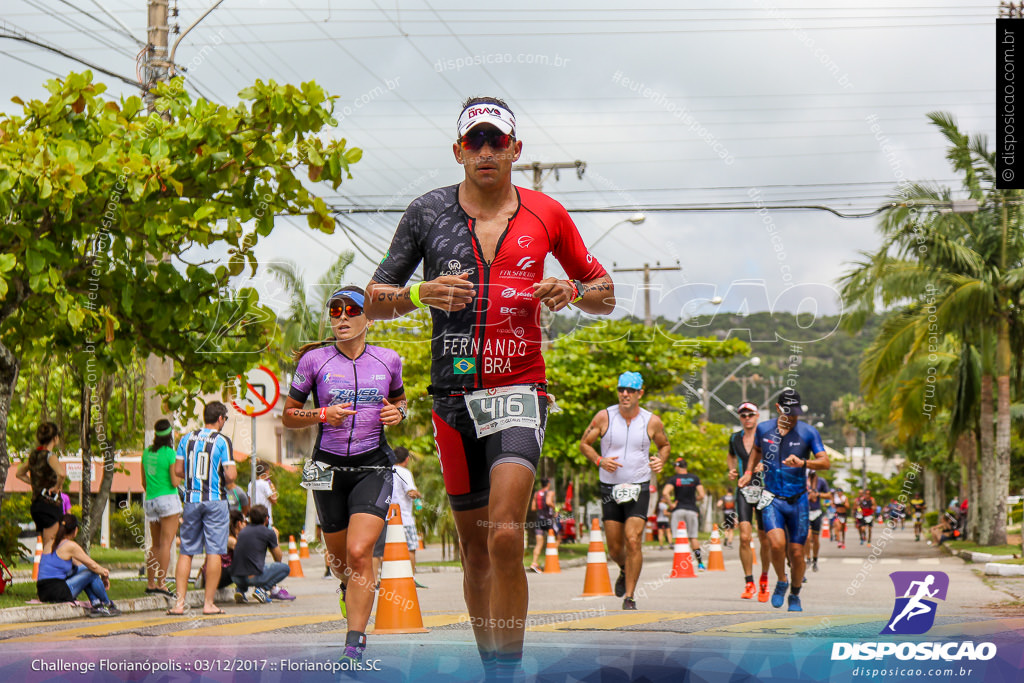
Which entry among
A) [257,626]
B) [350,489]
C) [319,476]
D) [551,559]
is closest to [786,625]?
[350,489]

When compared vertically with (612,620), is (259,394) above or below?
above

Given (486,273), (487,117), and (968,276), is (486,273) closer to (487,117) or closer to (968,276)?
(487,117)

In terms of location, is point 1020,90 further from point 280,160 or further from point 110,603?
point 110,603

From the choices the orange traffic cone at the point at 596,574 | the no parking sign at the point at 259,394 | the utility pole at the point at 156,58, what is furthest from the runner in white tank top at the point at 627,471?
the utility pole at the point at 156,58

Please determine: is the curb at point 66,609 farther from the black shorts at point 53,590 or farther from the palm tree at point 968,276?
the palm tree at point 968,276

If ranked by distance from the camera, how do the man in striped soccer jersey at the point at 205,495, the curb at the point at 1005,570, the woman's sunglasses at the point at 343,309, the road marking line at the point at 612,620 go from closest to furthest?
the woman's sunglasses at the point at 343,309
the road marking line at the point at 612,620
the man in striped soccer jersey at the point at 205,495
the curb at the point at 1005,570

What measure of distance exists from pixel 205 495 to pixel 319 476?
183 inches

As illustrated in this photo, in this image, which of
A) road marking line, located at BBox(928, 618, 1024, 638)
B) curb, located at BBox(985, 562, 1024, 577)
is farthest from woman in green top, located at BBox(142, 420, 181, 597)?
curb, located at BBox(985, 562, 1024, 577)

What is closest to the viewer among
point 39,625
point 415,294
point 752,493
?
point 415,294

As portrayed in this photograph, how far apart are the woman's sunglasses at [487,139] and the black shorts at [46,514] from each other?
749 cm

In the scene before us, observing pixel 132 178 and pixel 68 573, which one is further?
pixel 68 573

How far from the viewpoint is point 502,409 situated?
14.5 feet

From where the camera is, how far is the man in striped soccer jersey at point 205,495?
426 inches

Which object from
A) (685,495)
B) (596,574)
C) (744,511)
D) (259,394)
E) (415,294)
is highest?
(259,394)
